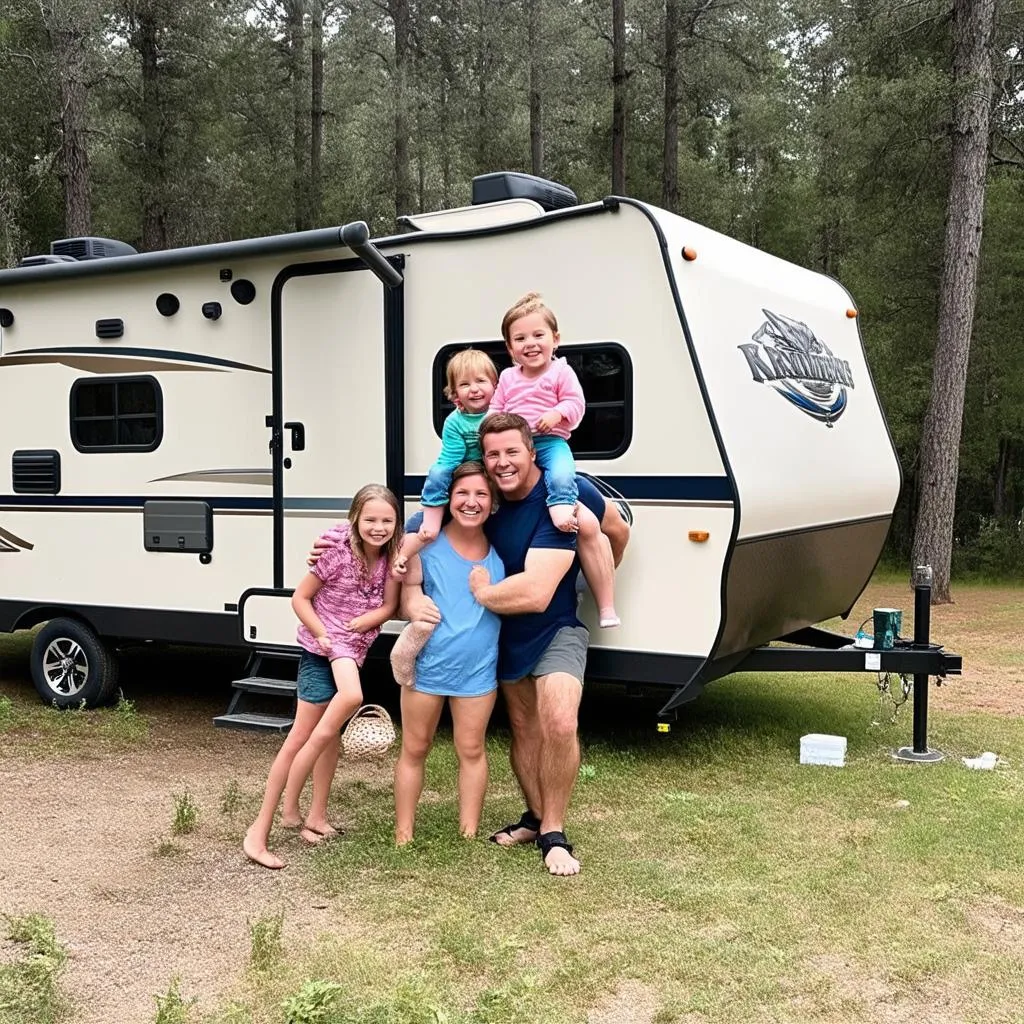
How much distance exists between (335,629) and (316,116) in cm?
2166

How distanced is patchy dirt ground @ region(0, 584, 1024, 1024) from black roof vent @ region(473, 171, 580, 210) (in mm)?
3050

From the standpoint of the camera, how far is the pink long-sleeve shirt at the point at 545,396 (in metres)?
4.67

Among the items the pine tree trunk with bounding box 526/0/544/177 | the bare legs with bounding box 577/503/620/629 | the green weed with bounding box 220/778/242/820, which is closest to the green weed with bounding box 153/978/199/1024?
the green weed with bounding box 220/778/242/820

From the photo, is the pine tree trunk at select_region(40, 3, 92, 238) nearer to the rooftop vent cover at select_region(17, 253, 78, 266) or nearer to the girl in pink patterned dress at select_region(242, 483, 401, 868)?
the rooftop vent cover at select_region(17, 253, 78, 266)

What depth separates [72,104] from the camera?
15.0 m

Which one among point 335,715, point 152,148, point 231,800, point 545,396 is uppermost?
point 152,148

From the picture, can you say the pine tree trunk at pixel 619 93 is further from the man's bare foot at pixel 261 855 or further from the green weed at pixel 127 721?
the man's bare foot at pixel 261 855

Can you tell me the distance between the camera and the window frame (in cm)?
687

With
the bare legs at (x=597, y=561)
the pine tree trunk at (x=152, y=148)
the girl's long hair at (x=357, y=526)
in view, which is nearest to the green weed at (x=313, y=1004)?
the girl's long hair at (x=357, y=526)

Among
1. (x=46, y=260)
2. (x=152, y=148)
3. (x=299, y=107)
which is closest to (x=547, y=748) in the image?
(x=46, y=260)

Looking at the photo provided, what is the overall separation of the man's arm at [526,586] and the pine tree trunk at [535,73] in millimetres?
18742

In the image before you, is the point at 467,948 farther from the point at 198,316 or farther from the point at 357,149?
the point at 357,149

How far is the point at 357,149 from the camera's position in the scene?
78.7 feet

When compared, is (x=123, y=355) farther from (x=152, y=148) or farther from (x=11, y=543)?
(x=152, y=148)
